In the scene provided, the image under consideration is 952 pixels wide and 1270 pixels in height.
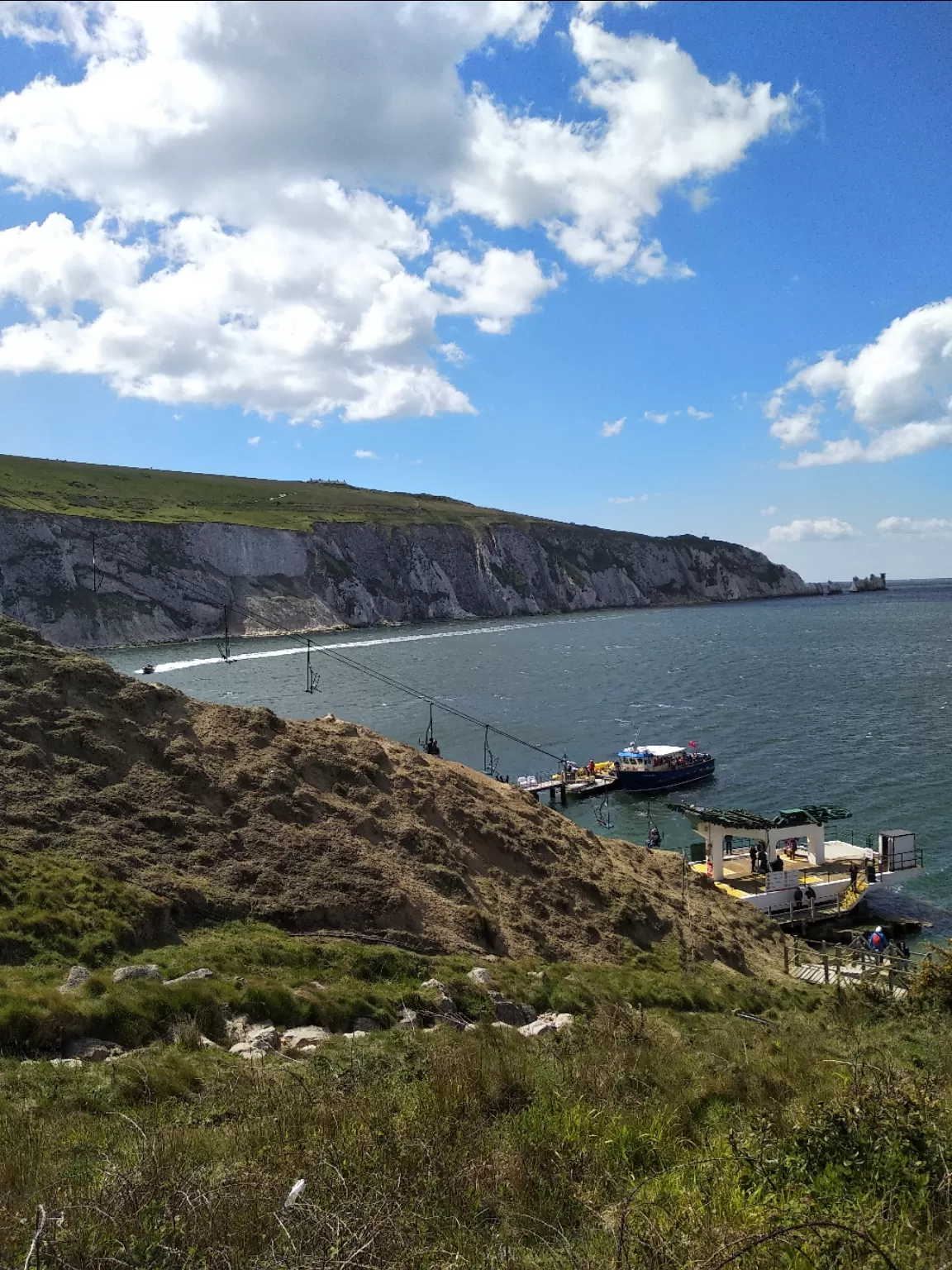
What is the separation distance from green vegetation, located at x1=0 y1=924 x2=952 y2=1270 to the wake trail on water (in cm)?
8941

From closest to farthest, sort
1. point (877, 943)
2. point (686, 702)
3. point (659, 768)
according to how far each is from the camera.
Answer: point (877, 943) → point (659, 768) → point (686, 702)

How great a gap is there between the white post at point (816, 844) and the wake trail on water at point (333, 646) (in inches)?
3016

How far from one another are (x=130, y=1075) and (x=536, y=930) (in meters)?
12.4

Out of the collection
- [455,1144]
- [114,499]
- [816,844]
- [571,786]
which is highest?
[114,499]

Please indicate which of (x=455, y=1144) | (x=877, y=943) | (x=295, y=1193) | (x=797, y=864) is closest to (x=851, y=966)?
(x=877, y=943)

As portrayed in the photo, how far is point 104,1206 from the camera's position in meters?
5.43

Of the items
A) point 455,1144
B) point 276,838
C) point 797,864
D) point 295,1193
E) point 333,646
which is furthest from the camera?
point 333,646

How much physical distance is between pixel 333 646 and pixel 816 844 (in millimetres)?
107212

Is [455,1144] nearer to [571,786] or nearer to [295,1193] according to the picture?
[295,1193]

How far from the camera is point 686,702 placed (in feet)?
259

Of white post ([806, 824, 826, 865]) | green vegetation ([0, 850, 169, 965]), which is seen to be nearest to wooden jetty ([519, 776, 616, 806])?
white post ([806, 824, 826, 865])

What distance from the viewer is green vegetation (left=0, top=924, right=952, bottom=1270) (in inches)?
204

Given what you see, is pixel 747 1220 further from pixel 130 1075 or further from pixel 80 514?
pixel 80 514

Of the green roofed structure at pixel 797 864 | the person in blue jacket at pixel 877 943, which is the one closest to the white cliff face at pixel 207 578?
the green roofed structure at pixel 797 864
